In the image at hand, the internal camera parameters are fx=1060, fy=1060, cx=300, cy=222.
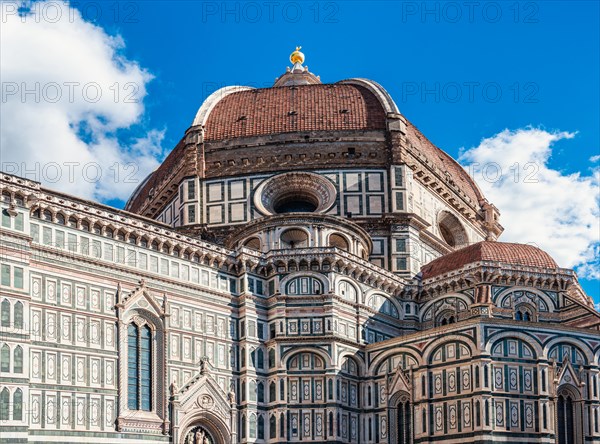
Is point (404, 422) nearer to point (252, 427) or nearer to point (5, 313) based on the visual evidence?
point (252, 427)

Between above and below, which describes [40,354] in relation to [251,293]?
below

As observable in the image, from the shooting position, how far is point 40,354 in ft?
138

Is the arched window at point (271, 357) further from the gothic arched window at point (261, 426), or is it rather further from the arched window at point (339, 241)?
the arched window at point (339, 241)

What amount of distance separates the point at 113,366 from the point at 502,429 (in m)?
17.5

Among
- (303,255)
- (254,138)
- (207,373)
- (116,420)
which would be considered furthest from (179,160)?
(116,420)

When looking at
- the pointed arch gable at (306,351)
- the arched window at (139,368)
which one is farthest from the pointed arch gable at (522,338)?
the arched window at (139,368)

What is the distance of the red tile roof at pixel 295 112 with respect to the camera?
63.0 meters

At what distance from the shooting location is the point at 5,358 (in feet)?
132

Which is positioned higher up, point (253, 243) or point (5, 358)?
point (253, 243)

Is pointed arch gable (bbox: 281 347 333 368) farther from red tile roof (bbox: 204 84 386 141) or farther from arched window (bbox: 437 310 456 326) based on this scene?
red tile roof (bbox: 204 84 386 141)

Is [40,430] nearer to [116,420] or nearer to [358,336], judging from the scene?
[116,420]

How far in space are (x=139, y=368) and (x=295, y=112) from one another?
2313cm

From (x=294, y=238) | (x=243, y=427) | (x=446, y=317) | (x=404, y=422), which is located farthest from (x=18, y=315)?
(x=446, y=317)

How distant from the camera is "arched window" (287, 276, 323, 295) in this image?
52.3 meters
